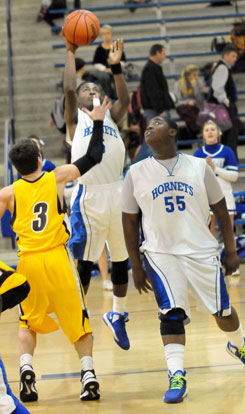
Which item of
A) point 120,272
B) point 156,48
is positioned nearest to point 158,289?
point 120,272

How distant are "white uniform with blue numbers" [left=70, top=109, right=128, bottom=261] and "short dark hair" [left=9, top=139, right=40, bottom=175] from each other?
1.10 metres

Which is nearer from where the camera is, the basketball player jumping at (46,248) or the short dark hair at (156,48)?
the basketball player jumping at (46,248)

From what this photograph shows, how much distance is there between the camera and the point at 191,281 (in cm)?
420

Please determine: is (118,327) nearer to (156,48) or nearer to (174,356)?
(174,356)

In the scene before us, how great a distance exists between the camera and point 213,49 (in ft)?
41.9

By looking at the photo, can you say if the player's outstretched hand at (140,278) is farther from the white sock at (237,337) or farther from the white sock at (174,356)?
the white sock at (237,337)

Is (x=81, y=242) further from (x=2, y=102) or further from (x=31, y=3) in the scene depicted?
(x=31, y=3)

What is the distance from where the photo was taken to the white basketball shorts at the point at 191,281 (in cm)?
418

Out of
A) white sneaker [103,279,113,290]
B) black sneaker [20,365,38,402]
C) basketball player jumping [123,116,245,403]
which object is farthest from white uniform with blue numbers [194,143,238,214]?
black sneaker [20,365,38,402]

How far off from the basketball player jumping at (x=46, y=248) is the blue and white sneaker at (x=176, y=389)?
18.3 inches

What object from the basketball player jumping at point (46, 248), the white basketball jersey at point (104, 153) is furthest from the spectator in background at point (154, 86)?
the basketball player jumping at point (46, 248)

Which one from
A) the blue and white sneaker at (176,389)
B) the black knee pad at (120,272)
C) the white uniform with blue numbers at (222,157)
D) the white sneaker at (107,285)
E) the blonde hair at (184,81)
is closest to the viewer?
the blue and white sneaker at (176,389)

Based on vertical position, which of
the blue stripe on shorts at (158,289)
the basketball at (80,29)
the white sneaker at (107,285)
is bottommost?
the white sneaker at (107,285)

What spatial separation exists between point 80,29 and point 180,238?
7.17ft
